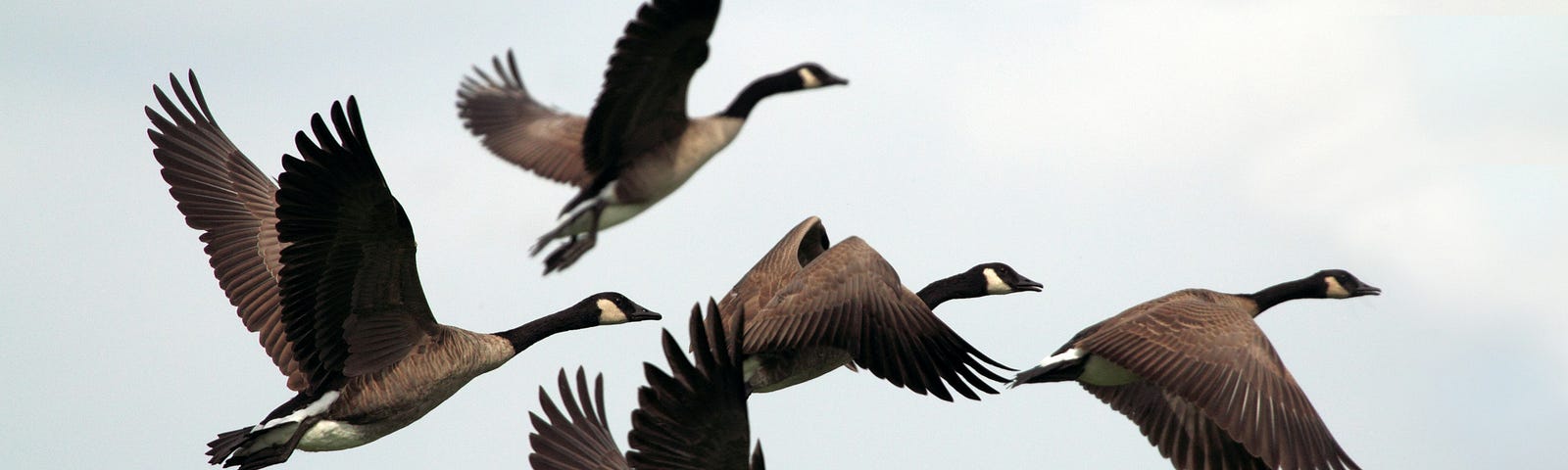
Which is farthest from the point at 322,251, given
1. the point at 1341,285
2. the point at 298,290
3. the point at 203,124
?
the point at 1341,285

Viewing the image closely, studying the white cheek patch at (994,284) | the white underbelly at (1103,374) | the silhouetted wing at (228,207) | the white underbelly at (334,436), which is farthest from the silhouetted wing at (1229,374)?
the silhouetted wing at (228,207)

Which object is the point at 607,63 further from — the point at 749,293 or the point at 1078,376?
the point at 1078,376

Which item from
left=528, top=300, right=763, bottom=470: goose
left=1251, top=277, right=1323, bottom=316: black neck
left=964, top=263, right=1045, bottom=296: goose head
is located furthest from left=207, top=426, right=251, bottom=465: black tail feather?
left=1251, top=277, right=1323, bottom=316: black neck

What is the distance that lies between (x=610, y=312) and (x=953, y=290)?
2.68 meters

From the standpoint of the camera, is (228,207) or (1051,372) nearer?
(1051,372)

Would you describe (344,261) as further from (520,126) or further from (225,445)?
(520,126)

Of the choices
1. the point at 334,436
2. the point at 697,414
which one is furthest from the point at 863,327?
the point at 334,436

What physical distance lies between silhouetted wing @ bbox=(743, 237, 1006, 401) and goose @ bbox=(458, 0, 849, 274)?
1.77m

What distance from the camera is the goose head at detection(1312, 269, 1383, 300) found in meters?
15.5

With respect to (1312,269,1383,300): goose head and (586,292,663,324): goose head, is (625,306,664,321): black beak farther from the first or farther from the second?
(1312,269,1383,300): goose head

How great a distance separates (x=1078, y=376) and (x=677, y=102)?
3365mm

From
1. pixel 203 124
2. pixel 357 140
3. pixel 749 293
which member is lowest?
pixel 749 293

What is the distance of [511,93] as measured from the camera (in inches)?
697

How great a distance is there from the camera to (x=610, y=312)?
46.2 feet
